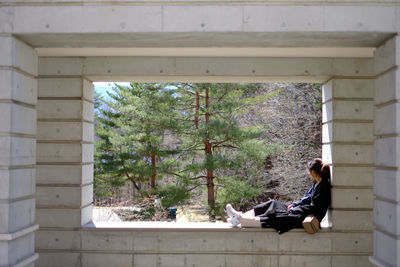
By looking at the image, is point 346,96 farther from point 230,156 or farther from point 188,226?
point 230,156

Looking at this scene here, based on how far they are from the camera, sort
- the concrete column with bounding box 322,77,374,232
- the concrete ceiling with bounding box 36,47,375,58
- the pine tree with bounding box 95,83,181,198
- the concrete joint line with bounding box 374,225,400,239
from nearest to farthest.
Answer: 1. the concrete joint line with bounding box 374,225,400,239
2. the concrete ceiling with bounding box 36,47,375,58
3. the concrete column with bounding box 322,77,374,232
4. the pine tree with bounding box 95,83,181,198

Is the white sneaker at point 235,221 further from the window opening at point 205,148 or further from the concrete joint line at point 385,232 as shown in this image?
the window opening at point 205,148

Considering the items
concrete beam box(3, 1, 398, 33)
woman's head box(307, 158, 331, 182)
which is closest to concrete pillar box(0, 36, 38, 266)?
concrete beam box(3, 1, 398, 33)

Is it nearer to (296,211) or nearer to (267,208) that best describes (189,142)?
(267,208)

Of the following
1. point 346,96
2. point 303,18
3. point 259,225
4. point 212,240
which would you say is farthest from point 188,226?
point 303,18

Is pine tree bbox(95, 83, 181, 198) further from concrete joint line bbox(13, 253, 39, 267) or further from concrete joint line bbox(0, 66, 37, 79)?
concrete joint line bbox(13, 253, 39, 267)

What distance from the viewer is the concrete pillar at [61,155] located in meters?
7.15

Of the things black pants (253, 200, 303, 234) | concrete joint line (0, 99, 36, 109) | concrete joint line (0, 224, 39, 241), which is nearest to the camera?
concrete joint line (0, 224, 39, 241)

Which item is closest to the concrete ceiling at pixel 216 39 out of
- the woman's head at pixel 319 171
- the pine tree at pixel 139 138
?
the woman's head at pixel 319 171

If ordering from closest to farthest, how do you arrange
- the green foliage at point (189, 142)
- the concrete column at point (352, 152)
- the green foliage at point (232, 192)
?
1. the concrete column at point (352, 152)
2. the green foliage at point (232, 192)
3. the green foliage at point (189, 142)

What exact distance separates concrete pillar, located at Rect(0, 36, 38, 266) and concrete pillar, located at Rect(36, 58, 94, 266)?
1.80 m

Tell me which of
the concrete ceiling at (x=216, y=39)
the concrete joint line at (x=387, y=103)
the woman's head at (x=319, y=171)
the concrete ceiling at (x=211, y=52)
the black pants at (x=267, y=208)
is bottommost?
the black pants at (x=267, y=208)

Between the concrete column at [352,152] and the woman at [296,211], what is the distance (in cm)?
19

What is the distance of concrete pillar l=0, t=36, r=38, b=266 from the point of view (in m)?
4.77
